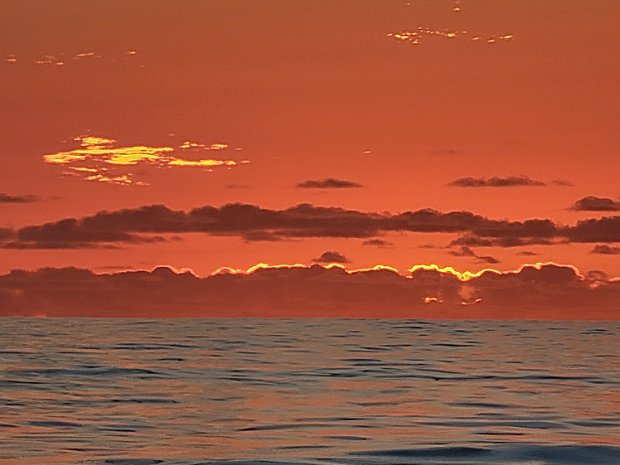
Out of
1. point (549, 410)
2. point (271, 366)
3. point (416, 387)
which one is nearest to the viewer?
point (549, 410)

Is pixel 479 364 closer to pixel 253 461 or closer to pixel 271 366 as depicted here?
pixel 271 366

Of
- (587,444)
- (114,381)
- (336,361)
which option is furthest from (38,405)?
(336,361)

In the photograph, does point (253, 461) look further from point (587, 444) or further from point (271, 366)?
point (271, 366)

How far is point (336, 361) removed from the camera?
60.2 meters

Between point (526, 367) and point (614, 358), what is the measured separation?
445 inches

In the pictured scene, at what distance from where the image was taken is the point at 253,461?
23969 mm

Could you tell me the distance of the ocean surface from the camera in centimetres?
2530

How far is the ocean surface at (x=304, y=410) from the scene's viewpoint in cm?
2530

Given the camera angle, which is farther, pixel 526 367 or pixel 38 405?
pixel 526 367

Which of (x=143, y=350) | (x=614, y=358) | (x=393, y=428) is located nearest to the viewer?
(x=393, y=428)

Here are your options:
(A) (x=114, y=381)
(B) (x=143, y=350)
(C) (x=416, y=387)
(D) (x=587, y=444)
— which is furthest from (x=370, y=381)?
(B) (x=143, y=350)

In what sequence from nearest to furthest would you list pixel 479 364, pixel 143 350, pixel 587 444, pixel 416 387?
1. pixel 587 444
2. pixel 416 387
3. pixel 479 364
4. pixel 143 350

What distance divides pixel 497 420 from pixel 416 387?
442 inches

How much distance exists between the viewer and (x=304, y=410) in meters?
33.8
